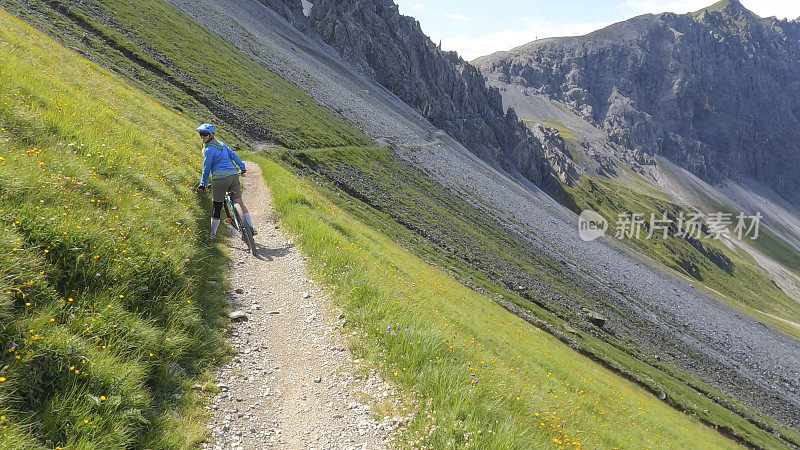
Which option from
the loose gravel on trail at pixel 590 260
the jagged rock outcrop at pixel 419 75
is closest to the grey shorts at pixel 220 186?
the loose gravel on trail at pixel 590 260

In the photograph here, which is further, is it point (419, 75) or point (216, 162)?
point (419, 75)

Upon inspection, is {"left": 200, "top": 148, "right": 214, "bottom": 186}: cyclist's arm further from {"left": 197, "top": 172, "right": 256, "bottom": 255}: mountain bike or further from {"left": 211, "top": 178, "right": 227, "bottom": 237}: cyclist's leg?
{"left": 197, "top": 172, "right": 256, "bottom": 255}: mountain bike

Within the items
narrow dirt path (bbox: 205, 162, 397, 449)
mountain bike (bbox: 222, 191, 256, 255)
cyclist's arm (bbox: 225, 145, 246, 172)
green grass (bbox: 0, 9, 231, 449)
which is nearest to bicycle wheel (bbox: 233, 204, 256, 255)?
mountain bike (bbox: 222, 191, 256, 255)

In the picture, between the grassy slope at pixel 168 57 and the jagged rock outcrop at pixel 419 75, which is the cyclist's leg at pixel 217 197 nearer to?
the grassy slope at pixel 168 57

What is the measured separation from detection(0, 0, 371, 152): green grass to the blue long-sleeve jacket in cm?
3180

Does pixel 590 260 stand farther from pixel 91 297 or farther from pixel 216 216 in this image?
pixel 91 297

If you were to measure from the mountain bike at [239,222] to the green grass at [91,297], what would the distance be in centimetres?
241

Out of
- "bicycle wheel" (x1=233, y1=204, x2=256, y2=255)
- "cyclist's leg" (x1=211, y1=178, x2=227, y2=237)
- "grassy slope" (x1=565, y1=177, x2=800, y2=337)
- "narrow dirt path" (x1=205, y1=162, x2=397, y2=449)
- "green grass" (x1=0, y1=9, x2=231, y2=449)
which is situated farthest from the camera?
"grassy slope" (x1=565, y1=177, x2=800, y2=337)

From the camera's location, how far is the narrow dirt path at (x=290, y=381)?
19.3ft

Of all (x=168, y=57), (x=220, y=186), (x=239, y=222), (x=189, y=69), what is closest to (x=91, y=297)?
(x=220, y=186)

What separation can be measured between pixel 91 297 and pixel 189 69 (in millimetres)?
58135

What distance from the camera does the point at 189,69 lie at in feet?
173

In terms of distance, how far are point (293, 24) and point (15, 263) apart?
440 feet

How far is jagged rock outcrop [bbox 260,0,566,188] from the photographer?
12900cm
